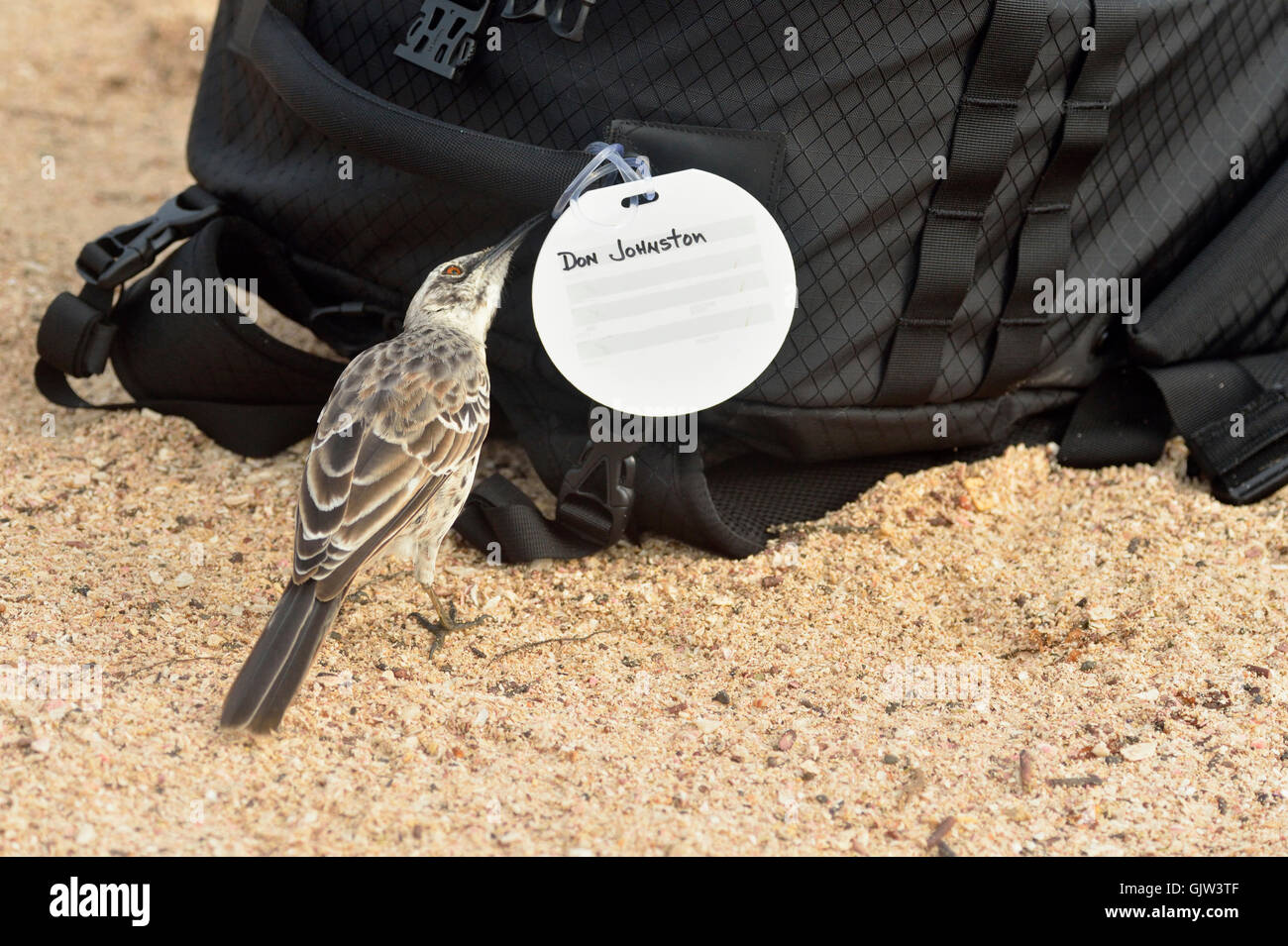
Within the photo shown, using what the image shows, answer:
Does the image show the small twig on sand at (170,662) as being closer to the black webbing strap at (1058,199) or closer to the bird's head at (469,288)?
the bird's head at (469,288)

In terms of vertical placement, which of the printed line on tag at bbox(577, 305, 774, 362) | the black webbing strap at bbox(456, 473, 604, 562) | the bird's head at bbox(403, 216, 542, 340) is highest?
the bird's head at bbox(403, 216, 542, 340)

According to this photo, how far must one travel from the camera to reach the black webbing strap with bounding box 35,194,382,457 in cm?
333

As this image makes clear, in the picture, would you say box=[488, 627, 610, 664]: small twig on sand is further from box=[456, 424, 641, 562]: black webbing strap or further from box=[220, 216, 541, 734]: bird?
box=[456, 424, 641, 562]: black webbing strap

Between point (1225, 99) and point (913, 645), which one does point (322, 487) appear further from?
point (1225, 99)

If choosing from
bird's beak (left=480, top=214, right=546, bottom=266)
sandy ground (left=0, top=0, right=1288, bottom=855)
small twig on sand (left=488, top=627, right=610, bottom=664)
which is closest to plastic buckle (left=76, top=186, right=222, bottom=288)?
sandy ground (left=0, top=0, right=1288, bottom=855)

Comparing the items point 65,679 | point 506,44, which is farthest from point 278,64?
point 65,679

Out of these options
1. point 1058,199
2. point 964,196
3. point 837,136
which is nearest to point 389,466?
point 837,136

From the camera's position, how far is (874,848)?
2.22m

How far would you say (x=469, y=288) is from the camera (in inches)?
118

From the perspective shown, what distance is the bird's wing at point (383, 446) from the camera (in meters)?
2.60

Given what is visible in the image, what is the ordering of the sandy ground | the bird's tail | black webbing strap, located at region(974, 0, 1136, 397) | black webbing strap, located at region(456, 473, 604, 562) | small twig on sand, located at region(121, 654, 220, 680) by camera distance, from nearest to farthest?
the sandy ground → the bird's tail → small twig on sand, located at region(121, 654, 220, 680) → black webbing strap, located at region(974, 0, 1136, 397) → black webbing strap, located at region(456, 473, 604, 562)

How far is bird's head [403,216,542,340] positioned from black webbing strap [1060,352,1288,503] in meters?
1.64

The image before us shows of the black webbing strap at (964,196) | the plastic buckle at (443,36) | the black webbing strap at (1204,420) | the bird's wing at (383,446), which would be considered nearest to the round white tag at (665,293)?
the bird's wing at (383,446)

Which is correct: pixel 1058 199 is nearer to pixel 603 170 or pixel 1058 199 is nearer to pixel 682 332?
pixel 682 332
